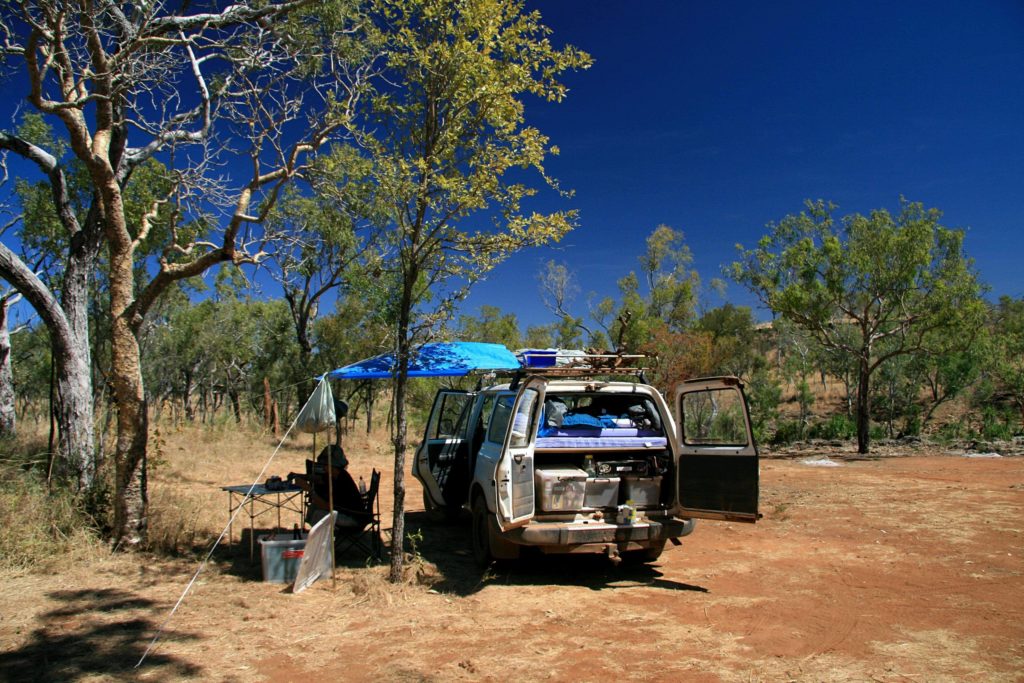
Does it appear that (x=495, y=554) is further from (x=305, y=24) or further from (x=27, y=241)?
(x=27, y=241)

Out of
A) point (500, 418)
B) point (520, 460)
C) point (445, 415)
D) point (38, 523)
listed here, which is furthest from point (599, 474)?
point (38, 523)

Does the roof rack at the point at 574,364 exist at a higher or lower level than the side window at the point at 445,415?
higher

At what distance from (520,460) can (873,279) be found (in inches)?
624

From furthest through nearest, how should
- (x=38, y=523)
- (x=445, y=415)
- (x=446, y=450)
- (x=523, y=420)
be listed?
(x=445, y=415)
(x=446, y=450)
(x=38, y=523)
(x=523, y=420)

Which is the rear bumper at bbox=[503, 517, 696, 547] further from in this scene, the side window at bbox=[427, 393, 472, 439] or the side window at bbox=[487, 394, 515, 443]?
the side window at bbox=[427, 393, 472, 439]

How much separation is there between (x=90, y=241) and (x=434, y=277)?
17.2ft

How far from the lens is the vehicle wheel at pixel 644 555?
698 centimetres

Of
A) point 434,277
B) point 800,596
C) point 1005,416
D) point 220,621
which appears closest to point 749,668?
point 800,596

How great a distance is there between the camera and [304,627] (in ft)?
17.0

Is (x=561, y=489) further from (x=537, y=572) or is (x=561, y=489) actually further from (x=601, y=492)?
(x=537, y=572)

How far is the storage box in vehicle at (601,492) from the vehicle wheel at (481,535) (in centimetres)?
103

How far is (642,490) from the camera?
655 cm

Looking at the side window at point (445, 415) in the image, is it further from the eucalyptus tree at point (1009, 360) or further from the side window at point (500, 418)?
the eucalyptus tree at point (1009, 360)

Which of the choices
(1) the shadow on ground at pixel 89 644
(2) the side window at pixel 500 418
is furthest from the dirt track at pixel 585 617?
(2) the side window at pixel 500 418
